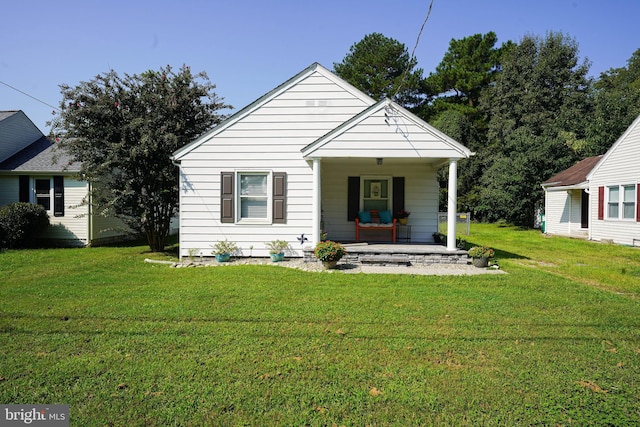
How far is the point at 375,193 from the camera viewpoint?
11453 millimetres

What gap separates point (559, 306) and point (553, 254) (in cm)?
767

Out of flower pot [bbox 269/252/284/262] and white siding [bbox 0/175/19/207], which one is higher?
white siding [bbox 0/175/19/207]

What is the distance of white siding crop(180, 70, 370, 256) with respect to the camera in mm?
10016

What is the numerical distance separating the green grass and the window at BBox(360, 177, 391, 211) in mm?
4324

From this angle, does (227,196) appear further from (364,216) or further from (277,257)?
(364,216)

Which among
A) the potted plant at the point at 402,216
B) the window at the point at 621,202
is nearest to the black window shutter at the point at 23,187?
the potted plant at the point at 402,216

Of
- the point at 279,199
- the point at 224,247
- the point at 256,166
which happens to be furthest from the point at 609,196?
the point at 224,247

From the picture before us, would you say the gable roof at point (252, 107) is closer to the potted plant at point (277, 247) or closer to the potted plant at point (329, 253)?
the potted plant at point (277, 247)

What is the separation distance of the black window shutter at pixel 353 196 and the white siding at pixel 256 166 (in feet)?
5.91

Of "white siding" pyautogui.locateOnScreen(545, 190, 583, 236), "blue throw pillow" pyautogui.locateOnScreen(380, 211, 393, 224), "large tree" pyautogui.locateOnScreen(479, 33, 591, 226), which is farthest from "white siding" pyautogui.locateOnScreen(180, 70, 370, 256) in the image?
"large tree" pyautogui.locateOnScreen(479, 33, 591, 226)

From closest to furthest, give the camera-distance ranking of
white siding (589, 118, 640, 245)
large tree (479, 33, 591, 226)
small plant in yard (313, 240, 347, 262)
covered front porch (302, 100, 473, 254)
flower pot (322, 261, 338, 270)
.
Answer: small plant in yard (313, 240, 347, 262) < flower pot (322, 261, 338, 270) < covered front porch (302, 100, 473, 254) < white siding (589, 118, 640, 245) < large tree (479, 33, 591, 226)

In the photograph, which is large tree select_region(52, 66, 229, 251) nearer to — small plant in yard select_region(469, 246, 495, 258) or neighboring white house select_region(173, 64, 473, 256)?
neighboring white house select_region(173, 64, 473, 256)

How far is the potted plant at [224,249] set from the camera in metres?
9.77

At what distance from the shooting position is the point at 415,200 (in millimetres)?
11250
